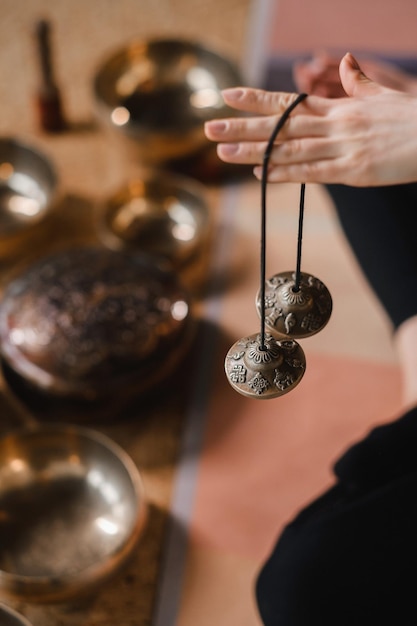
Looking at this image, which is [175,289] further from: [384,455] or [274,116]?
[274,116]

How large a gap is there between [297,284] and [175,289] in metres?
0.75

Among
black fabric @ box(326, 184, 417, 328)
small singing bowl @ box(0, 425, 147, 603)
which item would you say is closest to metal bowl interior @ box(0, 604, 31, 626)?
small singing bowl @ box(0, 425, 147, 603)

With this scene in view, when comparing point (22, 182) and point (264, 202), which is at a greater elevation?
point (22, 182)

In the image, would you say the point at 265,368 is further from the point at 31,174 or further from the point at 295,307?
the point at 31,174

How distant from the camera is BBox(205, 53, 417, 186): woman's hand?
0.67 m

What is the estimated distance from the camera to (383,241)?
129 centimetres

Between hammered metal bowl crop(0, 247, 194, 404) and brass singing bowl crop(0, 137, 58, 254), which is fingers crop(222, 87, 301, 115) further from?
brass singing bowl crop(0, 137, 58, 254)

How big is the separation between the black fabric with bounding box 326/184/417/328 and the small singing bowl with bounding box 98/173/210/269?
35 centimetres

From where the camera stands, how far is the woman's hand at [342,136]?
67 centimetres

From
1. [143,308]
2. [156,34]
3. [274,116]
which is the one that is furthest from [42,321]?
[156,34]

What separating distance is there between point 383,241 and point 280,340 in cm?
65

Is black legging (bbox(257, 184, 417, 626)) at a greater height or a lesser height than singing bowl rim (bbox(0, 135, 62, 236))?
lesser

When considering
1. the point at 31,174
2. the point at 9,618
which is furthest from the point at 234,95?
the point at 31,174

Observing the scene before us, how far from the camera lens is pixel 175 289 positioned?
4.64 ft
